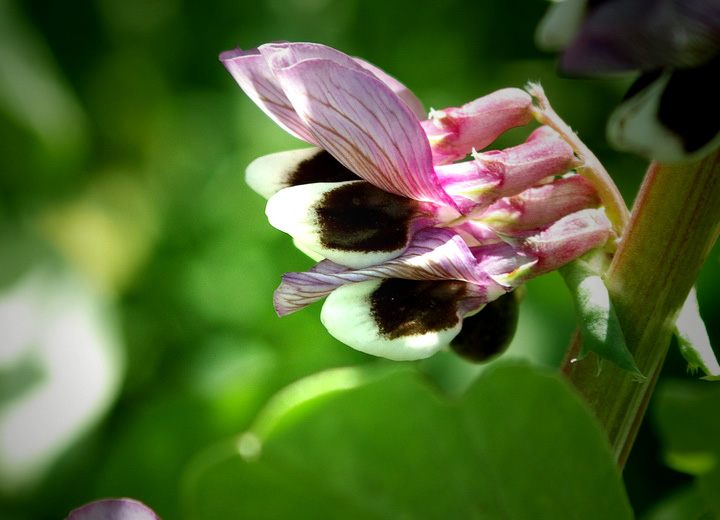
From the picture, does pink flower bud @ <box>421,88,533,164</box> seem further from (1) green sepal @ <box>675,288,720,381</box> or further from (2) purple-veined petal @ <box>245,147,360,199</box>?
(1) green sepal @ <box>675,288,720,381</box>

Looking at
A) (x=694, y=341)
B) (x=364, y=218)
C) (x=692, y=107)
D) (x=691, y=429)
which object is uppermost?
(x=692, y=107)

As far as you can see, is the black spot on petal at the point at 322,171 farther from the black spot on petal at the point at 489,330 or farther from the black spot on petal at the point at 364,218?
the black spot on petal at the point at 489,330

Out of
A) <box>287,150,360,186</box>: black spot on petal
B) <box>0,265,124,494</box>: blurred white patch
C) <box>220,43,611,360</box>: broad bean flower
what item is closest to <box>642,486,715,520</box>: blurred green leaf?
<box>220,43,611,360</box>: broad bean flower

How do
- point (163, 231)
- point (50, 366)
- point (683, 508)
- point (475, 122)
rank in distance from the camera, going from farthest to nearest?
point (163, 231)
point (50, 366)
point (683, 508)
point (475, 122)

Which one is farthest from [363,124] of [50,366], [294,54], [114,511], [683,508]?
[50,366]

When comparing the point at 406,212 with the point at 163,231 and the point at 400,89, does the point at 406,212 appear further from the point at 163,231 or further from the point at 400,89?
the point at 163,231

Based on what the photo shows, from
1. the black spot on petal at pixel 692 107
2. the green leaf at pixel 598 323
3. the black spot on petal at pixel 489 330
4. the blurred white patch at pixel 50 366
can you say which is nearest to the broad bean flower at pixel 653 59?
the black spot on petal at pixel 692 107
